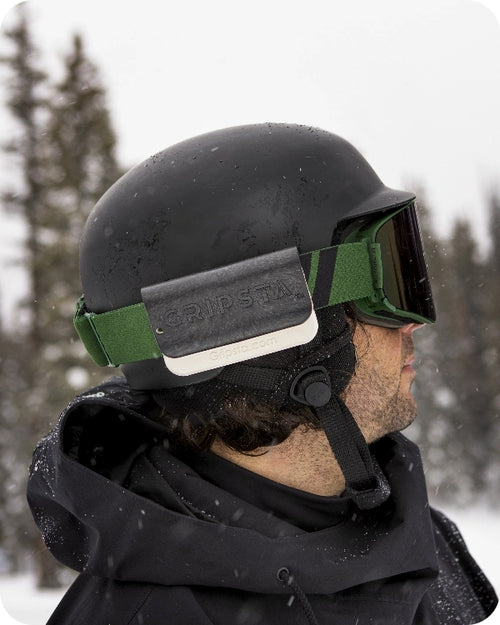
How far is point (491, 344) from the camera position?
30922mm

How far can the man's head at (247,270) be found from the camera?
2.21m

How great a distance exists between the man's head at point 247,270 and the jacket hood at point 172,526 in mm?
227

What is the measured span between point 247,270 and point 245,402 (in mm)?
486

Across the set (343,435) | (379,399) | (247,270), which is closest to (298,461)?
(343,435)

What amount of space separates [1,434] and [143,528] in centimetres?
1811

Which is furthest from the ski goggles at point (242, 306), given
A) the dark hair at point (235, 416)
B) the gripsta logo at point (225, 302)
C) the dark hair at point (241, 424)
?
the dark hair at point (241, 424)

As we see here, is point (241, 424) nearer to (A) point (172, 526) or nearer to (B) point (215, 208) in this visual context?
(A) point (172, 526)

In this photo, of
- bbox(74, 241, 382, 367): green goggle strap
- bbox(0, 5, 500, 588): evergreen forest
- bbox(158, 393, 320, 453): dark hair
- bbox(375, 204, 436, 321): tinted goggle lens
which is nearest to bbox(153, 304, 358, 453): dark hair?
bbox(158, 393, 320, 453): dark hair

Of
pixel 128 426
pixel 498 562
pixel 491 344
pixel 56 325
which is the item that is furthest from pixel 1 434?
pixel 491 344

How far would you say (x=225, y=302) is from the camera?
2.21 m

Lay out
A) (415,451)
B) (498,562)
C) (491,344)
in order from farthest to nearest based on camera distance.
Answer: (491,344), (498,562), (415,451)

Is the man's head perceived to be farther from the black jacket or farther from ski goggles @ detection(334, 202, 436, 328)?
the black jacket

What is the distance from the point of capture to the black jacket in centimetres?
216

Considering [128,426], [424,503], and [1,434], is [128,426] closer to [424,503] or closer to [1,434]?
[424,503]
